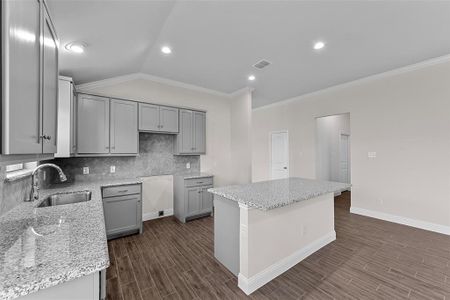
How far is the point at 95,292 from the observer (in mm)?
861

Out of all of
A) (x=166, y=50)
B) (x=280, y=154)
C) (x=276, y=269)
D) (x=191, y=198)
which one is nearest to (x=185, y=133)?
(x=191, y=198)

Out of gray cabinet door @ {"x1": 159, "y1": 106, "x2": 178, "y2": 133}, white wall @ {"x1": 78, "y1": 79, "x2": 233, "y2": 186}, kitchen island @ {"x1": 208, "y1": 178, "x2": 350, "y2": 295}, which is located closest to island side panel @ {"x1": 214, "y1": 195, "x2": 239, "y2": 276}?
kitchen island @ {"x1": 208, "y1": 178, "x2": 350, "y2": 295}

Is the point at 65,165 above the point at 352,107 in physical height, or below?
below

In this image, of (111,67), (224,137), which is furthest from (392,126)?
(111,67)

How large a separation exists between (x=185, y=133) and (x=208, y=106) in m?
1.04

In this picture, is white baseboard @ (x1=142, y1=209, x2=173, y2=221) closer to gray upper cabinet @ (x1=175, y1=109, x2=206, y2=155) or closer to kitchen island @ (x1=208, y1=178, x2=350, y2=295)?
gray upper cabinet @ (x1=175, y1=109, x2=206, y2=155)

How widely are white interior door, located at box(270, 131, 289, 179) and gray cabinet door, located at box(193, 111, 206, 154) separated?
2.84 meters

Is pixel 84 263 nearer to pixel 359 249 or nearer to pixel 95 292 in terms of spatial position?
pixel 95 292

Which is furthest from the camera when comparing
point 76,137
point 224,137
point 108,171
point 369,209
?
point 224,137

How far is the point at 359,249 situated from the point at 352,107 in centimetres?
299

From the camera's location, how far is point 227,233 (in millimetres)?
2217

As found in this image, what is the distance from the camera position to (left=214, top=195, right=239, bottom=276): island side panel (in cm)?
209

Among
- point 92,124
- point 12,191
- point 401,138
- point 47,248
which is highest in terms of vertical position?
point 92,124

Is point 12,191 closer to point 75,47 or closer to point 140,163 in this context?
point 75,47
